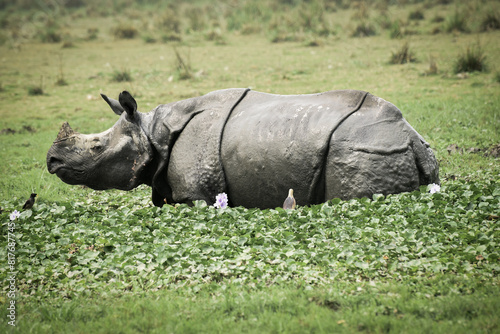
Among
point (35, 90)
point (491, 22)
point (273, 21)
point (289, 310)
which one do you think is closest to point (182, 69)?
point (35, 90)

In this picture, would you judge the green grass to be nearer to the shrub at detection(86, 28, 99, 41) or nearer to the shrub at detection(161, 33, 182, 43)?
the shrub at detection(161, 33, 182, 43)

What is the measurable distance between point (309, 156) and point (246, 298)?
1.95 metres

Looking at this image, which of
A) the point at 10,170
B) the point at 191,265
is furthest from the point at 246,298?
the point at 10,170

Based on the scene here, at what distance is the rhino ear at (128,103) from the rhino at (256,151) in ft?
0.04

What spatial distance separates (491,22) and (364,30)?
4.02 meters

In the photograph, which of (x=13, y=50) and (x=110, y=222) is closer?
(x=110, y=222)

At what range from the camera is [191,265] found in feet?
17.6

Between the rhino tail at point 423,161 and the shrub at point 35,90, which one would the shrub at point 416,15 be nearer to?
the shrub at point 35,90

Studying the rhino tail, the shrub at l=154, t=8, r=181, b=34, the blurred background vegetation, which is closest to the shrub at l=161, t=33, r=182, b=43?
the blurred background vegetation

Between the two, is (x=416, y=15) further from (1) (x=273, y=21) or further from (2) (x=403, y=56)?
(2) (x=403, y=56)

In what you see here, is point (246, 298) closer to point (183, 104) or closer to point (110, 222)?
point (110, 222)

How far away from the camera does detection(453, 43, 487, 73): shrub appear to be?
1429cm

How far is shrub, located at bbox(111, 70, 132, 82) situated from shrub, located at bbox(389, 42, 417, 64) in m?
7.18

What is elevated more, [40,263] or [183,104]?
[183,104]
